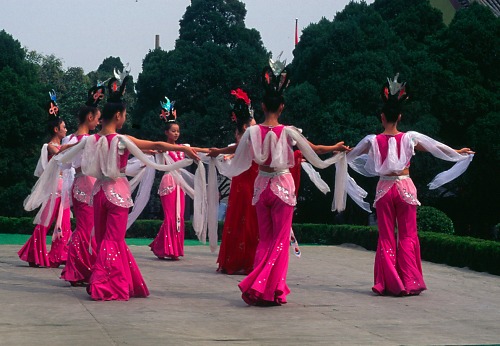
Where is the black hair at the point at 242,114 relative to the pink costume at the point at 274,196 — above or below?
above

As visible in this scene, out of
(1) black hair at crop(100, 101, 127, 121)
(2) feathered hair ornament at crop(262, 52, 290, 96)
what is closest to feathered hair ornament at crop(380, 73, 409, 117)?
(2) feathered hair ornament at crop(262, 52, 290, 96)

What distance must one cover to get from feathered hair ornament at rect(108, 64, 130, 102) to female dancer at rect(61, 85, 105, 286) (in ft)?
2.81

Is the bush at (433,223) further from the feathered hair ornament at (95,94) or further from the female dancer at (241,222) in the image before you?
the feathered hair ornament at (95,94)

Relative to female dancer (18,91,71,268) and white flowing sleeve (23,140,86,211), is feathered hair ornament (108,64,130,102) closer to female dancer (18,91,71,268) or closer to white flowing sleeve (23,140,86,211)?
white flowing sleeve (23,140,86,211)

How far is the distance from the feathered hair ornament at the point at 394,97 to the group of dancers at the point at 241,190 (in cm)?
1

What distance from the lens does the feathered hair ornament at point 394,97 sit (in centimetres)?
997

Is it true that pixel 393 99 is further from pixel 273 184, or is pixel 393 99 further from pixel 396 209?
pixel 273 184

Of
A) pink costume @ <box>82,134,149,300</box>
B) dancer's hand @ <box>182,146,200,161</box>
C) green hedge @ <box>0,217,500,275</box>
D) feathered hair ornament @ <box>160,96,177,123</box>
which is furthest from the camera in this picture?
feathered hair ornament @ <box>160,96,177,123</box>

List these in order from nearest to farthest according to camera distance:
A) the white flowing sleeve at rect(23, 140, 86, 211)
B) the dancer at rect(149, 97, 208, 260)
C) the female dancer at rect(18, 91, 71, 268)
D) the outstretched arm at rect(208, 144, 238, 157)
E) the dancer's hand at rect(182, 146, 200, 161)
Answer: the dancer's hand at rect(182, 146, 200, 161) → the outstretched arm at rect(208, 144, 238, 157) → the white flowing sleeve at rect(23, 140, 86, 211) → the female dancer at rect(18, 91, 71, 268) → the dancer at rect(149, 97, 208, 260)

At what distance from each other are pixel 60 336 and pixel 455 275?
708 cm

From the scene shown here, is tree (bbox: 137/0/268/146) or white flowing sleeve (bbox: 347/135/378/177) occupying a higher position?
tree (bbox: 137/0/268/146)

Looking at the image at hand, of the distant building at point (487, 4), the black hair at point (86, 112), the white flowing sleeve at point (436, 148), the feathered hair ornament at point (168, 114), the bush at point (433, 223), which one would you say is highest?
the distant building at point (487, 4)

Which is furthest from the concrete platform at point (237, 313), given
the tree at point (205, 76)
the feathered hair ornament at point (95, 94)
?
the tree at point (205, 76)

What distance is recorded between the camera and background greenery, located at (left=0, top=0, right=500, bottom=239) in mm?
24391
